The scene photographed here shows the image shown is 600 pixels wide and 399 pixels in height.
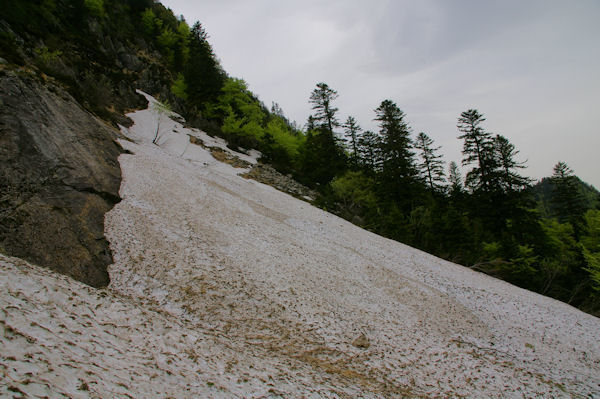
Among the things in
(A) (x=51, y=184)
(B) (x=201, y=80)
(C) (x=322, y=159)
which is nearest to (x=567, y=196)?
(C) (x=322, y=159)

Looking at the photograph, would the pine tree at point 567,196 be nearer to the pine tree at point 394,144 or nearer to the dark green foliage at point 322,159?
the pine tree at point 394,144

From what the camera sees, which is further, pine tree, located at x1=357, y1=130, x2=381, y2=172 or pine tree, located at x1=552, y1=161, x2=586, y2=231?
pine tree, located at x1=357, y1=130, x2=381, y2=172

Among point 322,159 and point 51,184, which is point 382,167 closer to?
point 322,159

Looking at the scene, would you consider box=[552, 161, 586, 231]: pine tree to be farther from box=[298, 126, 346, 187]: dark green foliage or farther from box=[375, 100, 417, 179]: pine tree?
box=[298, 126, 346, 187]: dark green foliage

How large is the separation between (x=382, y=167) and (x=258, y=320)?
2900cm

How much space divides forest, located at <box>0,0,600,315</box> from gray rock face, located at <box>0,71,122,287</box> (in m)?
7.30

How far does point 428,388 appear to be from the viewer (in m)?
5.86

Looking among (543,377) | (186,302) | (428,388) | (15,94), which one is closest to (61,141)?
(15,94)

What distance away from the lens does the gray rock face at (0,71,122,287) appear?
6328 mm

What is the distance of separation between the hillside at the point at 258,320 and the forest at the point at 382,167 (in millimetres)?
8382

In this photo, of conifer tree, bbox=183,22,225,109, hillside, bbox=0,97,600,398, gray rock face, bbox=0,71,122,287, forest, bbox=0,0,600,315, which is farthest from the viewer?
conifer tree, bbox=183,22,225,109

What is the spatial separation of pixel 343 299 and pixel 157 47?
5988 centimetres

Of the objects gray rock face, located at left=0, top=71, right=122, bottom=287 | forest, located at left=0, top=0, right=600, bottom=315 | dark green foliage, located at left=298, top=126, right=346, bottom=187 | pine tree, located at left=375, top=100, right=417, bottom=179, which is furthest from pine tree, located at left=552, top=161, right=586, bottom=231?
gray rock face, located at left=0, top=71, right=122, bottom=287

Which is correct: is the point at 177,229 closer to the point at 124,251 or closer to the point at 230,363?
the point at 124,251
